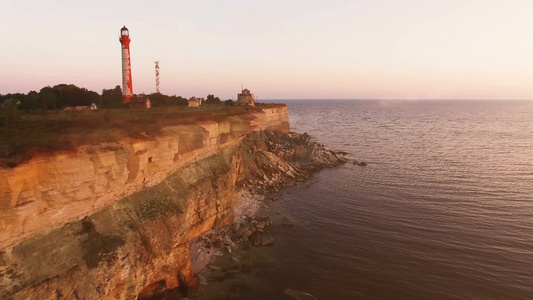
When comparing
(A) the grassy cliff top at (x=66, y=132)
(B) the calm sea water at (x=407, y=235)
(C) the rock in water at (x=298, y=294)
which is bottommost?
(C) the rock in water at (x=298, y=294)

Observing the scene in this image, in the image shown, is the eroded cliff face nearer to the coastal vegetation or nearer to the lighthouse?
the coastal vegetation

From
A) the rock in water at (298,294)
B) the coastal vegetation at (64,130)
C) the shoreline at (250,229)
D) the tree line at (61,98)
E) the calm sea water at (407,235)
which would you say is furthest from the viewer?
the tree line at (61,98)

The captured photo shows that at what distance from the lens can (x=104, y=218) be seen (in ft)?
48.6

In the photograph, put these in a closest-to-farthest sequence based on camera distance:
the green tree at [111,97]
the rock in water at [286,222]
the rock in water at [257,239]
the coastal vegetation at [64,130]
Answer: the coastal vegetation at [64,130]
the rock in water at [257,239]
the rock in water at [286,222]
the green tree at [111,97]

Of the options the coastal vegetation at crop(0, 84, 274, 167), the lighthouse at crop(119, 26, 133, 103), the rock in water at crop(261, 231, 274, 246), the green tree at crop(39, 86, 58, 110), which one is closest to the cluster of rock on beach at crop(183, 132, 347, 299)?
the rock in water at crop(261, 231, 274, 246)

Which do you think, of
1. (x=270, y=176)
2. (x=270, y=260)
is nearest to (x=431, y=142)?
(x=270, y=176)

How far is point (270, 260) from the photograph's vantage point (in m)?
21.3

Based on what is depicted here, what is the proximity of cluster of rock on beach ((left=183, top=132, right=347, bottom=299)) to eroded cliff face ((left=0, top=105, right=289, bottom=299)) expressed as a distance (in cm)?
180

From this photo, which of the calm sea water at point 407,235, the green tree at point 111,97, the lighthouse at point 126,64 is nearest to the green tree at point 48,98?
the green tree at point 111,97

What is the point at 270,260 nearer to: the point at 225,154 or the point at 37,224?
the point at 225,154

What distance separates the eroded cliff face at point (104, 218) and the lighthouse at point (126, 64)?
23932 millimetres

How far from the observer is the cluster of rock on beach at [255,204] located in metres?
20.2

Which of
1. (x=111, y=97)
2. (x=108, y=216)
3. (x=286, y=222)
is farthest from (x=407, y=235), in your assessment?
(x=111, y=97)

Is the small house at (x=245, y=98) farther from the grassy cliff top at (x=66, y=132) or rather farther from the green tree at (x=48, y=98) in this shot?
the grassy cliff top at (x=66, y=132)
